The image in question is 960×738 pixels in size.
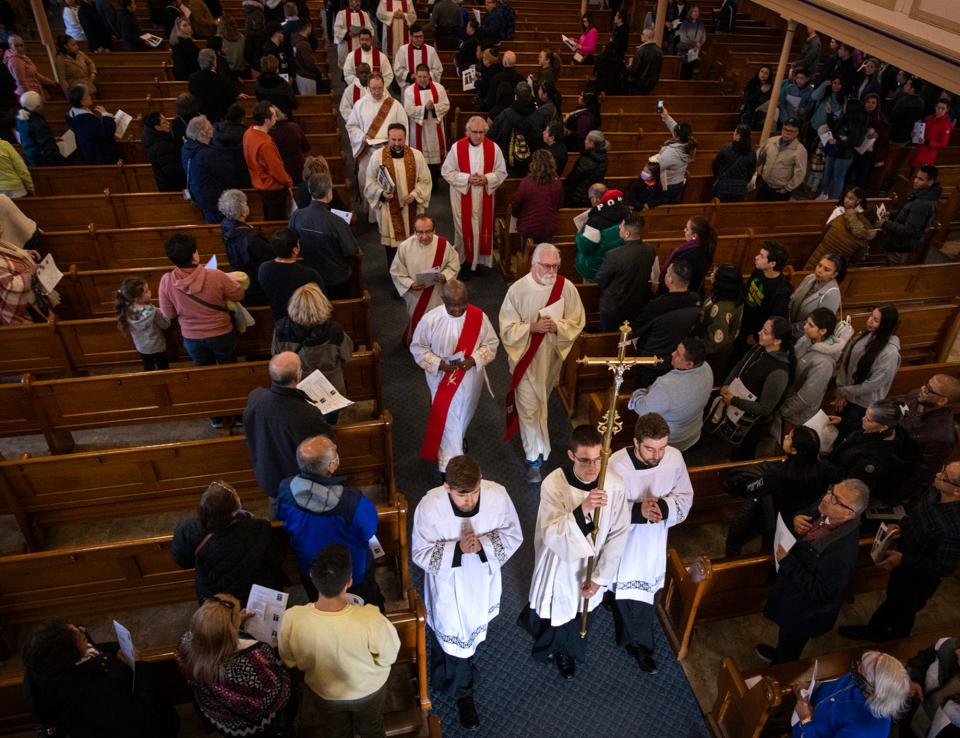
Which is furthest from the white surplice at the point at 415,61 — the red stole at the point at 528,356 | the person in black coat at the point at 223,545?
the person in black coat at the point at 223,545

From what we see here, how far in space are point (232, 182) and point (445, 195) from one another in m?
3.30

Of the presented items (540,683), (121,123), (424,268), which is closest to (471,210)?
(424,268)

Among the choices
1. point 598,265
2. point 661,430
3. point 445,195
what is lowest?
point 445,195

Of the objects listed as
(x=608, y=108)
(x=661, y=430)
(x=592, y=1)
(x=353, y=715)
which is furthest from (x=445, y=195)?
(x=592, y=1)

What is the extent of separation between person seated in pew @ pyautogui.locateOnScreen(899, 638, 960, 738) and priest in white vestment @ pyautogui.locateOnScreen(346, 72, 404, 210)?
245 inches

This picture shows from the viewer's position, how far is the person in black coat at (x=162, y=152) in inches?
268

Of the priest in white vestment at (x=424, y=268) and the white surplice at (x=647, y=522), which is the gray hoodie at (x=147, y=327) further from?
the white surplice at (x=647, y=522)

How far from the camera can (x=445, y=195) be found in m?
9.23

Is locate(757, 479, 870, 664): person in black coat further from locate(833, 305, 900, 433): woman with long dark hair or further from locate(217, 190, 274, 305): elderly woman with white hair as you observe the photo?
locate(217, 190, 274, 305): elderly woman with white hair

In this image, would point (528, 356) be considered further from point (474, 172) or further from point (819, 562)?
point (474, 172)

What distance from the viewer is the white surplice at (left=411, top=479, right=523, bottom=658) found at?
11.4 ft

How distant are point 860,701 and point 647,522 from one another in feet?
4.01

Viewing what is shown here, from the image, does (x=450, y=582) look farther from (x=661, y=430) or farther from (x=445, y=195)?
(x=445, y=195)

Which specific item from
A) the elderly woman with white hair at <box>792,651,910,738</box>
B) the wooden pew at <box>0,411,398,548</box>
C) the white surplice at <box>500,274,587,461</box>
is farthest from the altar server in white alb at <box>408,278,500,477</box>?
the elderly woman with white hair at <box>792,651,910,738</box>
